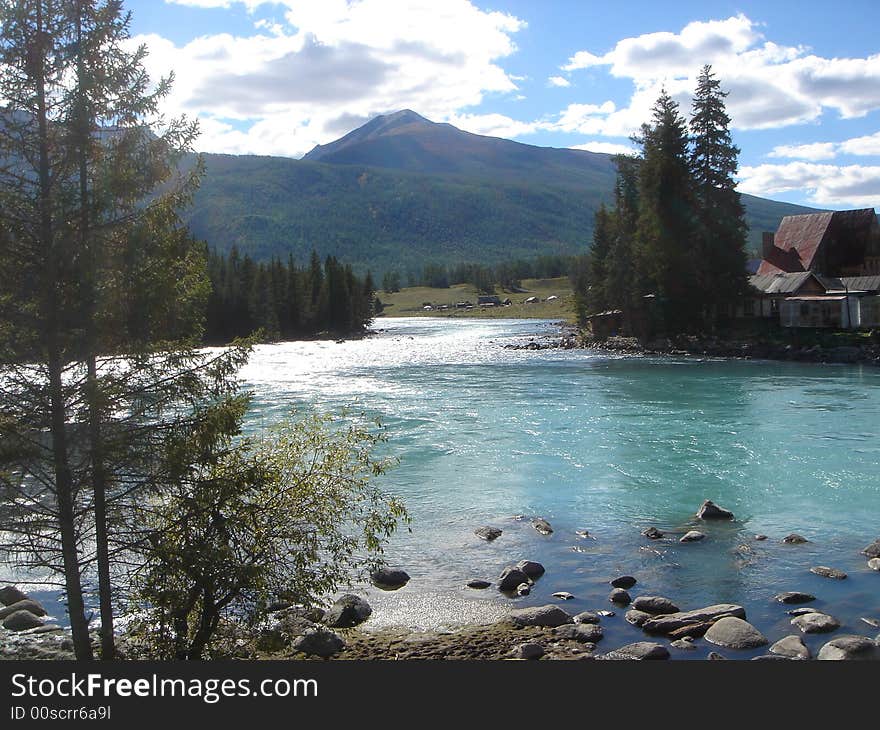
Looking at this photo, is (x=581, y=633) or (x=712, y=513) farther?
(x=712, y=513)

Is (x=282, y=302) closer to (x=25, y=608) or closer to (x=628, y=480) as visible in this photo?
(x=628, y=480)

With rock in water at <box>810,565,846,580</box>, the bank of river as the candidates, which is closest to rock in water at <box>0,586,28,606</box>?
the bank of river

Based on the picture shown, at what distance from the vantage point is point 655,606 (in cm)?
1537

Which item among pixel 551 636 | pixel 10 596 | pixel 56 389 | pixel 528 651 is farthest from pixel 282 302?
pixel 56 389

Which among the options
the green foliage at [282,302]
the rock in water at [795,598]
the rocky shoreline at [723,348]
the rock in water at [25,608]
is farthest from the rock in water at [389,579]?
the green foliage at [282,302]

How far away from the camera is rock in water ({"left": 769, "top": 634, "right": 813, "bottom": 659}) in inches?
518

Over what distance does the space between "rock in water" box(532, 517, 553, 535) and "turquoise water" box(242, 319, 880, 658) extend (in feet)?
0.76

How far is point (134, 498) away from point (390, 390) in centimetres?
3887

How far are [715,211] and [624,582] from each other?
62.8 m

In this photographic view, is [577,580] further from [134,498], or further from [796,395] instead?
[796,395]

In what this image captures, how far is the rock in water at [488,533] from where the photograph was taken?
20.8 meters

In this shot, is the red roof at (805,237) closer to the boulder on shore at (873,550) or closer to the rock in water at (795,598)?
the boulder on shore at (873,550)

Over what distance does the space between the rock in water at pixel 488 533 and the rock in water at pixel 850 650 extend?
902 cm

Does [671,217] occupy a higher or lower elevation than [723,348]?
higher
